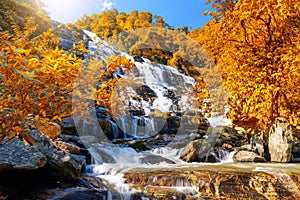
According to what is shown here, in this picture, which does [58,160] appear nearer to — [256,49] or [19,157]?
[19,157]

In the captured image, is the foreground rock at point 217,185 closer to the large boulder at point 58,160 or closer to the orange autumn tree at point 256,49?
the large boulder at point 58,160

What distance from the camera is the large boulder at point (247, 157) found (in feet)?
26.6

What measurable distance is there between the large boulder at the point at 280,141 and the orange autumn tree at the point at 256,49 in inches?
141

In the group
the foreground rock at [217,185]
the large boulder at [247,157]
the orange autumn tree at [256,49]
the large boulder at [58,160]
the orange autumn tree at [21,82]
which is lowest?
the foreground rock at [217,185]

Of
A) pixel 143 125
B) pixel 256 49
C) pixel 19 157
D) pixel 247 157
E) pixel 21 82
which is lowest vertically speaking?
pixel 247 157

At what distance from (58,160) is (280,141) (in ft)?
25.6

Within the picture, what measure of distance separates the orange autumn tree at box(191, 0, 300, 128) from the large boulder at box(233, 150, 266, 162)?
11.0ft

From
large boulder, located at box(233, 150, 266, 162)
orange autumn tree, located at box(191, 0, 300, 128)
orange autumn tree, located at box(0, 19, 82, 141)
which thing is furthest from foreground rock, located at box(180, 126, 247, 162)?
orange autumn tree, located at box(0, 19, 82, 141)

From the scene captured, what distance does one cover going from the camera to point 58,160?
4785mm

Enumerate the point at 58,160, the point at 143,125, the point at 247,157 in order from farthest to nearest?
the point at 143,125, the point at 247,157, the point at 58,160

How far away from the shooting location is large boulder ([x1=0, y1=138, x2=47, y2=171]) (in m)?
3.92

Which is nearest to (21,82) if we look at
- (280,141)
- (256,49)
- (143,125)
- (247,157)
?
(256,49)

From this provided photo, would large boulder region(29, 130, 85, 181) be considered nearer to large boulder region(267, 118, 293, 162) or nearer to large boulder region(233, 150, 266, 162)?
large boulder region(233, 150, 266, 162)

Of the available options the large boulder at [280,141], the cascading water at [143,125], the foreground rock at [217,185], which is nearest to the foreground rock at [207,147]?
the cascading water at [143,125]
